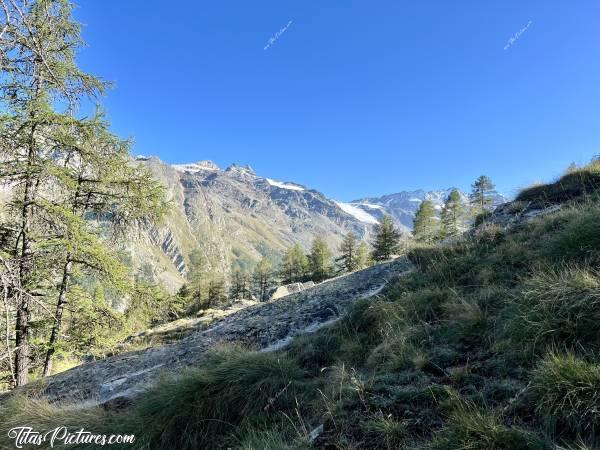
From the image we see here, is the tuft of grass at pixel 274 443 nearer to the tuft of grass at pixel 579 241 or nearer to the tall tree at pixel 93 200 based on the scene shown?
the tuft of grass at pixel 579 241

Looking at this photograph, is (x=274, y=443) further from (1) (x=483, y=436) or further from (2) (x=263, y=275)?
(2) (x=263, y=275)

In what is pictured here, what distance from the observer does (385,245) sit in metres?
47.0

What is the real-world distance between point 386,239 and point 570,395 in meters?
45.6

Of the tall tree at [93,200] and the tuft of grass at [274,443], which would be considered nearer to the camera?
the tuft of grass at [274,443]

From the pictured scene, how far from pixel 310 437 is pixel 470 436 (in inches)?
58.1

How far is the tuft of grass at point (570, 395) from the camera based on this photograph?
226 cm

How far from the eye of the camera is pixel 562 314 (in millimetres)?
3266

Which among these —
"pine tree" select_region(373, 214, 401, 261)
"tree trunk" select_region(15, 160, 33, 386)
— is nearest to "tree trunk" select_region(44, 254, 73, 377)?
"tree trunk" select_region(15, 160, 33, 386)

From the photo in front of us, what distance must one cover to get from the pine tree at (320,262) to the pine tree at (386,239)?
27.4 feet

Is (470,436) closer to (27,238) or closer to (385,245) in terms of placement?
(27,238)

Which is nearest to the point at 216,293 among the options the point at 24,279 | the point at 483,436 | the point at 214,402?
the point at 24,279

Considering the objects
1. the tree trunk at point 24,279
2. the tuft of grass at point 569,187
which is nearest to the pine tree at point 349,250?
the tuft of grass at point 569,187

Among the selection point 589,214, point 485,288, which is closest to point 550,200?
point 589,214

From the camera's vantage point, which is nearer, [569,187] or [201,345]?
[201,345]
